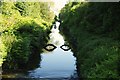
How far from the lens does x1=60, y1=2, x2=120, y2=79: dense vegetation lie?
55.1 ft

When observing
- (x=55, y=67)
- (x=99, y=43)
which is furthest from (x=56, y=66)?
(x=99, y=43)

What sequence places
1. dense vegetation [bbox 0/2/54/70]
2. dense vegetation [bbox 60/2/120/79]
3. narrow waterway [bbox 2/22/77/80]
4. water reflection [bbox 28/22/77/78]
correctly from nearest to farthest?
dense vegetation [bbox 60/2/120/79] → dense vegetation [bbox 0/2/54/70] → narrow waterway [bbox 2/22/77/80] → water reflection [bbox 28/22/77/78]

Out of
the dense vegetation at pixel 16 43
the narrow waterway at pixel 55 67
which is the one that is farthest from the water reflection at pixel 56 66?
the dense vegetation at pixel 16 43

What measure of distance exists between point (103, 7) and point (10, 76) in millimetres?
13200

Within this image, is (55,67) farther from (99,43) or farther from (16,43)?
(99,43)

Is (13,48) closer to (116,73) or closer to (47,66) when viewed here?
(47,66)

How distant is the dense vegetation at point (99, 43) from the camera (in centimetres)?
1678

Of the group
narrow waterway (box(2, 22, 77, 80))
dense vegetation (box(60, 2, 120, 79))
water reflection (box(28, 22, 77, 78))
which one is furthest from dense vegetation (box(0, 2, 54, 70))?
dense vegetation (box(60, 2, 120, 79))

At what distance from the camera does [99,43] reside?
77.9ft

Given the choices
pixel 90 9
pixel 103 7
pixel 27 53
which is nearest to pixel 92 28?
pixel 103 7

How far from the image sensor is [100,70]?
16.5 metres

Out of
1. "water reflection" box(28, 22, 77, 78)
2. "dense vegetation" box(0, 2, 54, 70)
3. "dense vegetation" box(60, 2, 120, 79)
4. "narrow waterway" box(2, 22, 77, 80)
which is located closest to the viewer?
"dense vegetation" box(60, 2, 120, 79)

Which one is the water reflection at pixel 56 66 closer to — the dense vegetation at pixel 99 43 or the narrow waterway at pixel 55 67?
the narrow waterway at pixel 55 67

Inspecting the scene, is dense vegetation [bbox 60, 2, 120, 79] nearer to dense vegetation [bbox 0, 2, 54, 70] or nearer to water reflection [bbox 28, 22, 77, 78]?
water reflection [bbox 28, 22, 77, 78]
